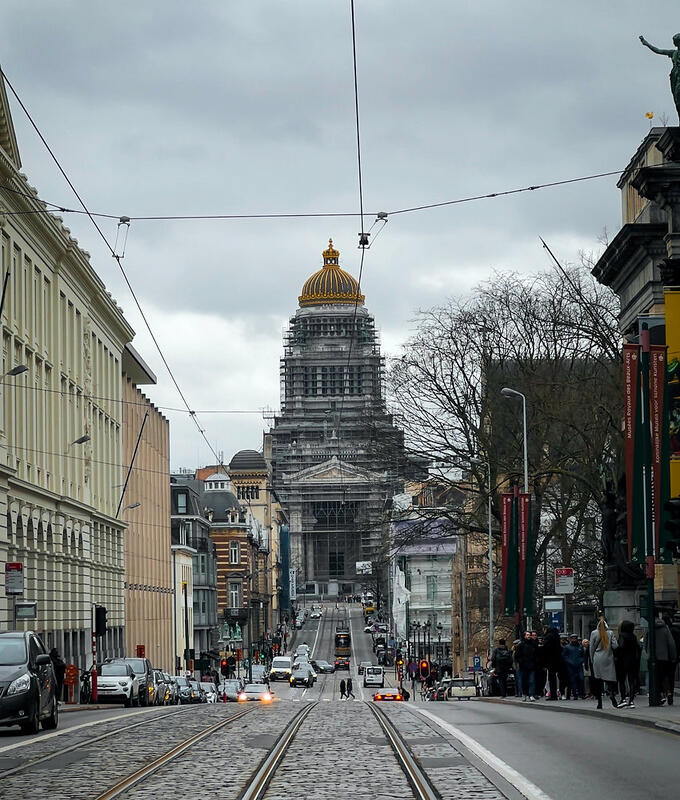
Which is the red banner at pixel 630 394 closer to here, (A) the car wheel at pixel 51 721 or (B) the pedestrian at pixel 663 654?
(B) the pedestrian at pixel 663 654

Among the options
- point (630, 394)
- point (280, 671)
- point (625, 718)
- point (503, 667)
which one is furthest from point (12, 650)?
point (280, 671)

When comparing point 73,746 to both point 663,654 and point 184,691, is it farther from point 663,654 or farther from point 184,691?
point 184,691

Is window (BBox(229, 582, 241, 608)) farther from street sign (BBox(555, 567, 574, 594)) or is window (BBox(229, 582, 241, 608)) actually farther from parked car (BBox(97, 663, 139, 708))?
street sign (BBox(555, 567, 574, 594))

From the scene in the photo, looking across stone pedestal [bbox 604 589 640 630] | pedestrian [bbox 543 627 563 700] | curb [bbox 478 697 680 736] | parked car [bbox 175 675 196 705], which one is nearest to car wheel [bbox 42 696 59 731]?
curb [bbox 478 697 680 736]

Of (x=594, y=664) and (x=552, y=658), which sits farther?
(x=552, y=658)

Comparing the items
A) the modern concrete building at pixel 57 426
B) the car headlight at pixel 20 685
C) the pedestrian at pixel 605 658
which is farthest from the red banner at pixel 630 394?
the modern concrete building at pixel 57 426

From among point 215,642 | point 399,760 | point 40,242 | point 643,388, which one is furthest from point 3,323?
point 215,642

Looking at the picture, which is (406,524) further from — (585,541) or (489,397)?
(585,541)

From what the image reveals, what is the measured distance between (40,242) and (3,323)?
6677 mm

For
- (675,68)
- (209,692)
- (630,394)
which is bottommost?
(209,692)

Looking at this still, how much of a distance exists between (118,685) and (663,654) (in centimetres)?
2000

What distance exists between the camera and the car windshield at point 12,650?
23344mm

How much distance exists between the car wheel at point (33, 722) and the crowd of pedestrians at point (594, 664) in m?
8.29

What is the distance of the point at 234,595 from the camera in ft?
458
